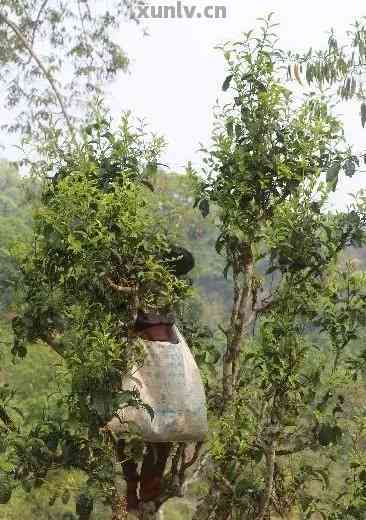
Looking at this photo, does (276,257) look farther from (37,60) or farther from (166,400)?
(37,60)

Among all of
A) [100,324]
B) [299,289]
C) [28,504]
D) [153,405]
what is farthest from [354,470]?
[28,504]

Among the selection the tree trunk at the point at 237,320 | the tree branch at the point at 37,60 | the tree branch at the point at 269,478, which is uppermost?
the tree branch at the point at 37,60

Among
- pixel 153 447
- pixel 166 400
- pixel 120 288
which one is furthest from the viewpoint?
Answer: pixel 153 447

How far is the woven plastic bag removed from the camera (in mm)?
3268

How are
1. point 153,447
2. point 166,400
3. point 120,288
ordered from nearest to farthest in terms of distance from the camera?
point 120,288
point 166,400
point 153,447

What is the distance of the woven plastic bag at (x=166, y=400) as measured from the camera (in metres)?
3.27

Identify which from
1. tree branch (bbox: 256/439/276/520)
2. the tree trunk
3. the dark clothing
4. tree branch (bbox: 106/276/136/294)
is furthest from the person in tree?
tree branch (bbox: 256/439/276/520)

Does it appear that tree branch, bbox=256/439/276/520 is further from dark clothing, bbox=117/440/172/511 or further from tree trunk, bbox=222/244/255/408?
dark clothing, bbox=117/440/172/511

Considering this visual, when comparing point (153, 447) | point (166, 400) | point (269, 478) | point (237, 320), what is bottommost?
point (269, 478)

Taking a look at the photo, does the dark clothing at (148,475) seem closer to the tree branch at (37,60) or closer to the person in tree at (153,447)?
the person in tree at (153,447)

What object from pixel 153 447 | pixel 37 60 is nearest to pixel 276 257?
pixel 153 447

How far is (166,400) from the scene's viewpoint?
3303 millimetres

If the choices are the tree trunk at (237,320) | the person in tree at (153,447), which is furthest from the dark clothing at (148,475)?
the tree trunk at (237,320)

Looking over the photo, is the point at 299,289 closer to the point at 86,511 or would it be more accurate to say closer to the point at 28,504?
the point at 86,511
